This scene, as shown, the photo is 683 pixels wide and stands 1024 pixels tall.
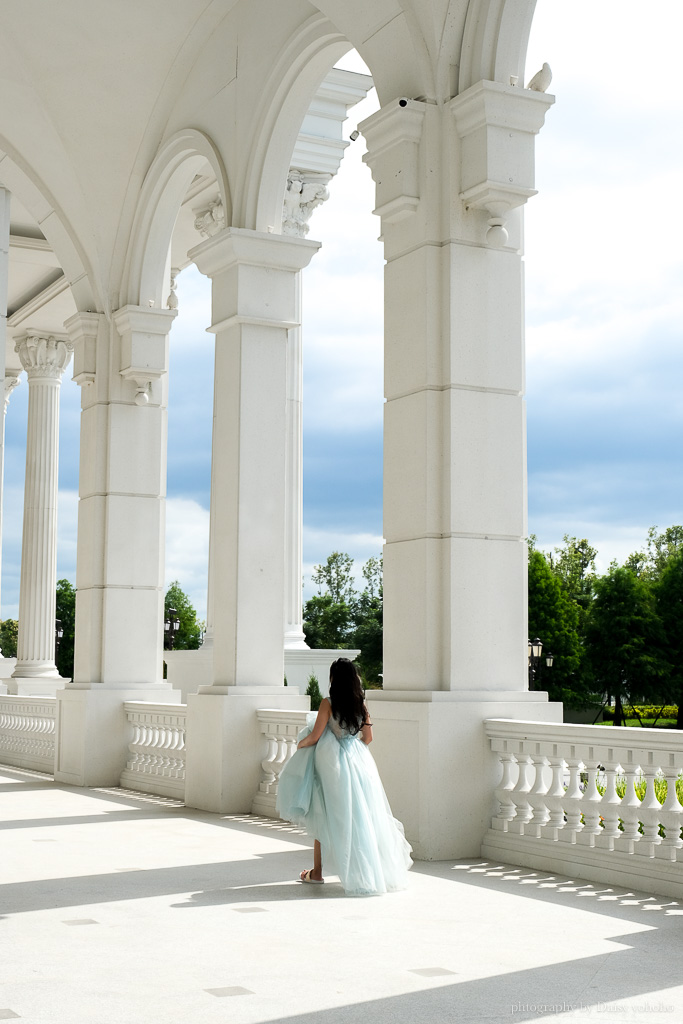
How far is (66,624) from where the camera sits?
138 metres

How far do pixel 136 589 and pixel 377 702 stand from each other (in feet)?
36.9

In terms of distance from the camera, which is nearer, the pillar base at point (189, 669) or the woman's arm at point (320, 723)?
the woman's arm at point (320, 723)

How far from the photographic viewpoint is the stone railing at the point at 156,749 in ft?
72.2

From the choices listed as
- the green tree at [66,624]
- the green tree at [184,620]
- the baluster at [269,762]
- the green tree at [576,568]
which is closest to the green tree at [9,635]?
the green tree at [66,624]

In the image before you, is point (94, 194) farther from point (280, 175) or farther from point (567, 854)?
point (567, 854)

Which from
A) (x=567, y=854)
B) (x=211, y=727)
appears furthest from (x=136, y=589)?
(x=567, y=854)

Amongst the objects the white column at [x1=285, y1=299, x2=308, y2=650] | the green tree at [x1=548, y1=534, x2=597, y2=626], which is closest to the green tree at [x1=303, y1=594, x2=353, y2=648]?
the green tree at [x1=548, y1=534, x2=597, y2=626]

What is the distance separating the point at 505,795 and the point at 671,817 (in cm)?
273

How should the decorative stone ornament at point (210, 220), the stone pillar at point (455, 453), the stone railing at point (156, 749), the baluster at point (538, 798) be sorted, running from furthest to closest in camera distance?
the decorative stone ornament at point (210, 220) < the stone railing at point (156, 749) < the stone pillar at point (455, 453) < the baluster at point (538, 798)

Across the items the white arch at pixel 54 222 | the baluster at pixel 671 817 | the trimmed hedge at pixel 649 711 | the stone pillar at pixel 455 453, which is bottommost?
the trimmed hedge at pixel 649 711

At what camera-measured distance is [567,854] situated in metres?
12.9

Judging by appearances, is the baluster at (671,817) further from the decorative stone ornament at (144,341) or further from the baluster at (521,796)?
the decorative stone ornament at (144,341)

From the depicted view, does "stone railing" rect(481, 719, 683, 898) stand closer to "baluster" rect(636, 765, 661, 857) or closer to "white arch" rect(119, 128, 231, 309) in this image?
"baluster" rect(636, 765, 661, 857)

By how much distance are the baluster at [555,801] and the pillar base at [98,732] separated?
13025mm
